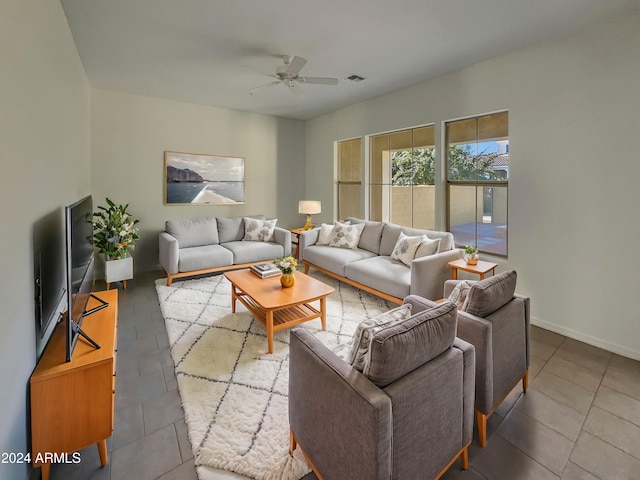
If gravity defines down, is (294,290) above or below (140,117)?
below

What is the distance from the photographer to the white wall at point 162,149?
4.66 meters

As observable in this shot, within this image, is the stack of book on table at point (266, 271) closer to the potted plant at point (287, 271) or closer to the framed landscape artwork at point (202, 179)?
the potted plant at point (287, 271)

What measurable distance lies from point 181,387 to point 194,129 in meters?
4.38

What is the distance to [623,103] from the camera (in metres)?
2.64

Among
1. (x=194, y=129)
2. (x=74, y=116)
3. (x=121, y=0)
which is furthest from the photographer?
(x=194, y=129)

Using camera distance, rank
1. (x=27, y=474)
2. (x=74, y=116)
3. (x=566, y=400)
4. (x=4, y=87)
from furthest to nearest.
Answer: (x=74, y=116), (x=566, y=400), (x=27, y=474), (x=4, y=87)

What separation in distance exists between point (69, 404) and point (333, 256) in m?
3.21

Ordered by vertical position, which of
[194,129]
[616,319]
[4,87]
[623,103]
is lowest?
[616,319]

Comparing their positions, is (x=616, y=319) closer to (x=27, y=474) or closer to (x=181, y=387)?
(x=181, y=387)

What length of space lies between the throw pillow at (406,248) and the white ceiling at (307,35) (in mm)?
2024

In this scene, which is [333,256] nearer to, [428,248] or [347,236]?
[347,236]

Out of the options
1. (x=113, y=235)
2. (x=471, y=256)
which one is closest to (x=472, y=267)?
(x=471, y=256)

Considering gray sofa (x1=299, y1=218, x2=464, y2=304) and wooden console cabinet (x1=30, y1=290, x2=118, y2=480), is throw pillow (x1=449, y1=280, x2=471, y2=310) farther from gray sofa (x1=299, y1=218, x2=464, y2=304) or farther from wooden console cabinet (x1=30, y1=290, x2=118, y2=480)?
wooden console cabinet (x1=30, y1=290, x2=118, y2=480)

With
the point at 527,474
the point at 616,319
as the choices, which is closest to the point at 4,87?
the point at 527,474
